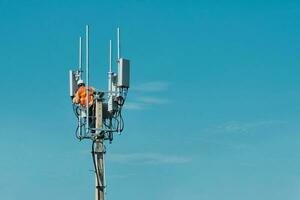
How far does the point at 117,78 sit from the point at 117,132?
2.08m

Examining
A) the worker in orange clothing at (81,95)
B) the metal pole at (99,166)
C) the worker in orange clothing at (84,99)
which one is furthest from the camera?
the worker in orange clothing at (81,95)

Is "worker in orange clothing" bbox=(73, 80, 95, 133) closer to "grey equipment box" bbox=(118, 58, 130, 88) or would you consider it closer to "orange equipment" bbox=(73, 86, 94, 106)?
"orange equipment" bbox=(73, 86, 94, 106)

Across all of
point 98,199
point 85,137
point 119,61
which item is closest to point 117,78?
point 119,61

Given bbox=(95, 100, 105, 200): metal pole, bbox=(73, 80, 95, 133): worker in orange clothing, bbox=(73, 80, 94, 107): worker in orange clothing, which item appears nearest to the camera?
bbox=(95, 100, 105, 200): metal pole

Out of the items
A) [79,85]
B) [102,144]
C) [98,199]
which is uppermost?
[79,85]

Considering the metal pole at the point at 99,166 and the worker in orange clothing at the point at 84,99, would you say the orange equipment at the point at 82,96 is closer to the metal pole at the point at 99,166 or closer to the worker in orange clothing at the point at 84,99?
the worker in orange clothing at the point at 84,99

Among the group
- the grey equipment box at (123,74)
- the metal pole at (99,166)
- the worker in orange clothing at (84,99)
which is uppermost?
the grey equipment box at (123,74)

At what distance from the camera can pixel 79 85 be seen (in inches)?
1254

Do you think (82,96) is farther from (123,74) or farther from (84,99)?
(123,74)

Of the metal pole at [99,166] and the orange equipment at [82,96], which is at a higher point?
the orange equipment at [82,96]

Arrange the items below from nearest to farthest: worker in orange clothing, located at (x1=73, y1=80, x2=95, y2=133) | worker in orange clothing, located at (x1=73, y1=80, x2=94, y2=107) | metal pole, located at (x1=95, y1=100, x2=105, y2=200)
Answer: metal pole, located at (x1=95, y1=100, x2=105, y2=200) → worker in orange clothing, located at (x1=73, y1=80, x2=95, y2=133) → worker in orange clothing, located at (x1=73, y1=80, x2=94, y2=107)

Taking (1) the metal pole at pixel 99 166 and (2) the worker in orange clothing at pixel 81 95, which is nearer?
(1) the metal pole at pixel 99 166

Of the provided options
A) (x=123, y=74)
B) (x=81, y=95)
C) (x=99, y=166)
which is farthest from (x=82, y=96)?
(x=99, y=166)

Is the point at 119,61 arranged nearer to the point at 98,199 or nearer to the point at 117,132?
the point at 117,132
